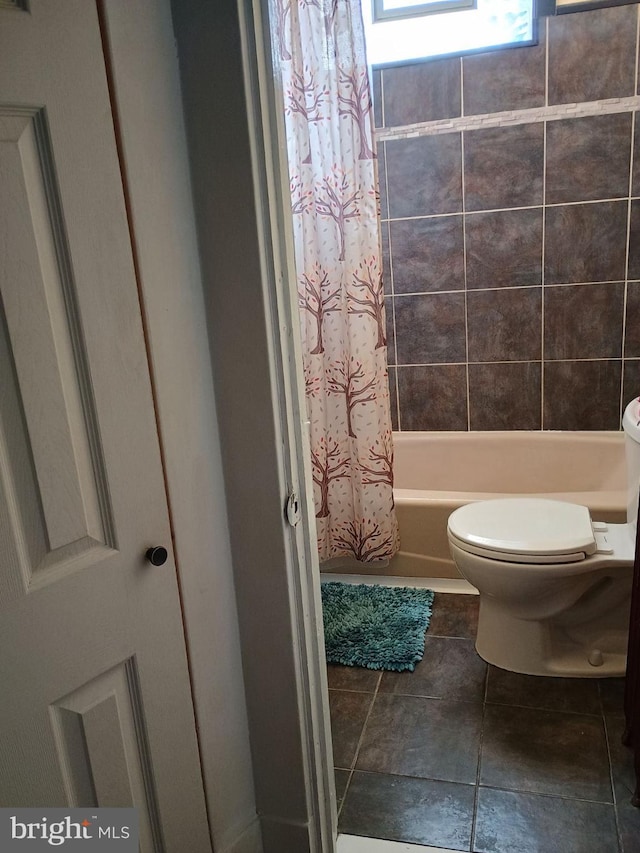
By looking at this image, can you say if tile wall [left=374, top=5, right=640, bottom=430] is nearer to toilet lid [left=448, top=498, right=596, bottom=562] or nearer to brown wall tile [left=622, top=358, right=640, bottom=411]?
brown wall tile [left=622, top=358, right=640, bottom=411]

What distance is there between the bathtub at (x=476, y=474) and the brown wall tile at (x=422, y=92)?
1.33 m

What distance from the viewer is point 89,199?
911 mm

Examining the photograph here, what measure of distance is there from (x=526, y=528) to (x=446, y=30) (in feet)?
6.61

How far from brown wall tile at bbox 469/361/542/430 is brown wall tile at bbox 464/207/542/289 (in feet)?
1.16

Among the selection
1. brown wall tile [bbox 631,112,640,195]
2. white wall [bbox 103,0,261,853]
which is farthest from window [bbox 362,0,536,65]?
white wall [bbox 103,0,261,853]

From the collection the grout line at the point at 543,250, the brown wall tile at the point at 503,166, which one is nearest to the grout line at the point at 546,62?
the grout line at the point at 543,250

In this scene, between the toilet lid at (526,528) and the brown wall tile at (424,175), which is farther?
the brown wall tile at (424,175)

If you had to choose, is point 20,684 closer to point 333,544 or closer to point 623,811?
point 623,811

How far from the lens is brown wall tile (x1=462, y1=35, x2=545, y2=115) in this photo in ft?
8.59

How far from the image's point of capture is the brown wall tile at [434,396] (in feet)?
9.91

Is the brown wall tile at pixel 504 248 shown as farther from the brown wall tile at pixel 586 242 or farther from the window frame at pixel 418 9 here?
the window frame at pixel 418 9

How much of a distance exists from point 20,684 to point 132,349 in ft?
1.54

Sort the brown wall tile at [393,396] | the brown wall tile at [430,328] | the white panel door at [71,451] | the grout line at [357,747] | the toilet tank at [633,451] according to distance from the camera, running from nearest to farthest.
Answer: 1. the white panel door at [71,451]
2. the grout line at [357,747]
3. the toilet tank at [633,451]
4. the brown wall tile at [430,328]
5. the brown wall tile at [393,396]

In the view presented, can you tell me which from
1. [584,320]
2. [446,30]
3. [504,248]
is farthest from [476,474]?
[446,30]
